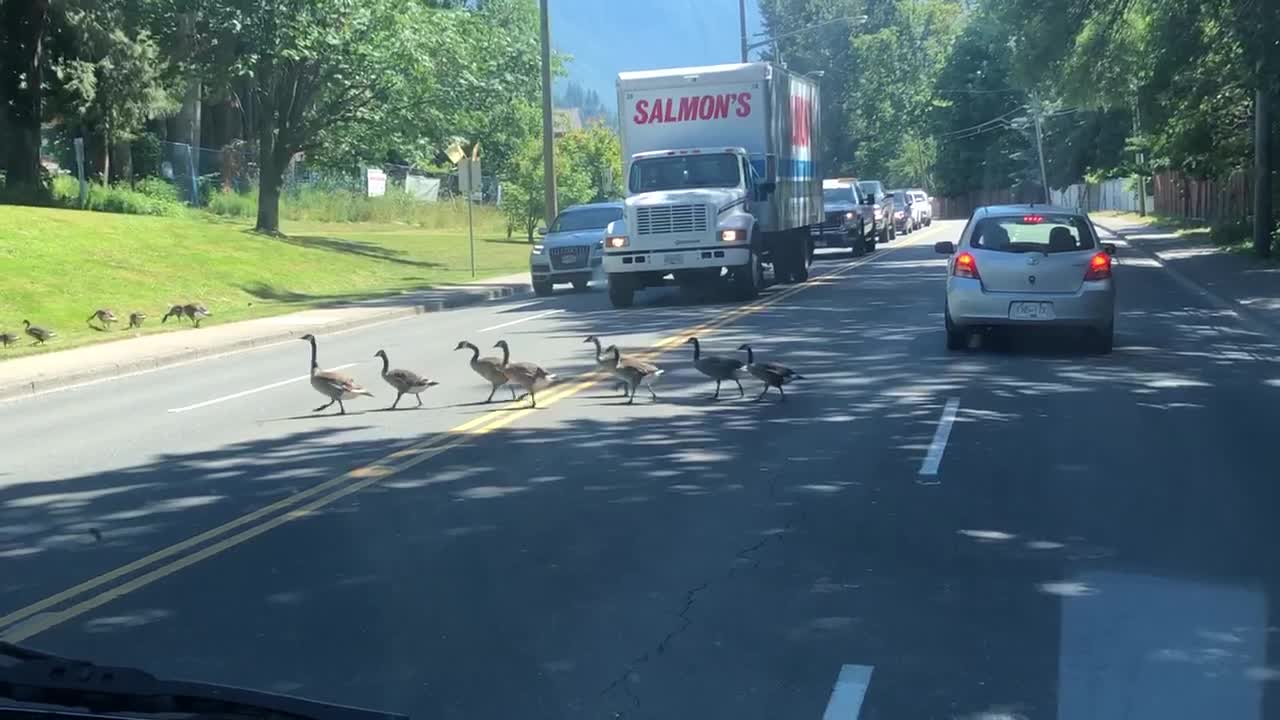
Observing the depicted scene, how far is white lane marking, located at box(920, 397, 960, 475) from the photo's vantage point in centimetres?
1038

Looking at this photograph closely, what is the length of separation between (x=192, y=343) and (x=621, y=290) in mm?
7390

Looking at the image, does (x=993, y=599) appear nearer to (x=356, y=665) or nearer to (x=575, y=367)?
(x=356, y=665)

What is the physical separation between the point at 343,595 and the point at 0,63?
127 feet

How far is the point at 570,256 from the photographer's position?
1261 inches

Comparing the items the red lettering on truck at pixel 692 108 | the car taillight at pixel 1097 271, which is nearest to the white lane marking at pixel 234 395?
the car taillight at pixel 1097 271

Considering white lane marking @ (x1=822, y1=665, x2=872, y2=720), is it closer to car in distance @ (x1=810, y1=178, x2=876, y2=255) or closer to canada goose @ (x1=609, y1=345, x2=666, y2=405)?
canada goose @ (x1=609, y1=345, x2=666, y2=405)

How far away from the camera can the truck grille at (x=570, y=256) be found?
3197 centimetres

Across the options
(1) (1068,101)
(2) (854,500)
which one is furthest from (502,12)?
(2) (854,500)

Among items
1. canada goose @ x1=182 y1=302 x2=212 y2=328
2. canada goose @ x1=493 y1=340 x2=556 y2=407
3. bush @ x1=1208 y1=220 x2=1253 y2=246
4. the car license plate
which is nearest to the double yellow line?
canada goose @ x1=493 y1=340 x2=556 y2=407

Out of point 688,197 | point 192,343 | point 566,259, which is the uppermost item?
point 688,197

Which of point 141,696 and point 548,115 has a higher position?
point 548,115

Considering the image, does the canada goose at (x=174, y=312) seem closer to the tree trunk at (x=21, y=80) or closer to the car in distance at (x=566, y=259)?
the car in distance at (x=566, y=259)

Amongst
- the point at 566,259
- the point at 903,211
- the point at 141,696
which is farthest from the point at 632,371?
the point at 903,211

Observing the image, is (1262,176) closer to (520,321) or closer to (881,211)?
(520,321)
